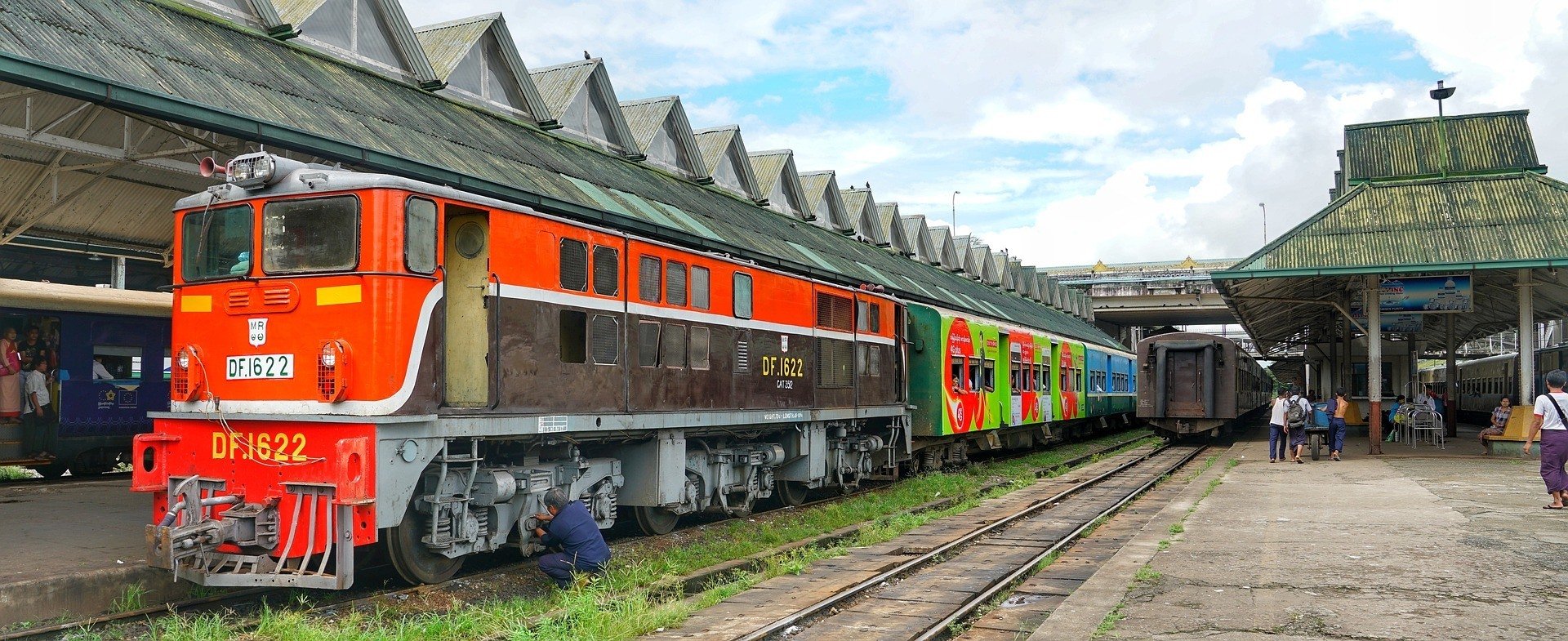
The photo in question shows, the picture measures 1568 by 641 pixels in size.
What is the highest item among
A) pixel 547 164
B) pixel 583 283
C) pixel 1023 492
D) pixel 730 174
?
pixel 730 174

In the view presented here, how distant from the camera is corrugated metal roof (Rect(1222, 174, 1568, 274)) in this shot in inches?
884

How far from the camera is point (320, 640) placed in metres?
7.24

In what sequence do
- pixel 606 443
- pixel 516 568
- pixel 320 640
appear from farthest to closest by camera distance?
pixel 606 443, pixel 516 568, pixel 320 640

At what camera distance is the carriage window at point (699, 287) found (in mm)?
12500

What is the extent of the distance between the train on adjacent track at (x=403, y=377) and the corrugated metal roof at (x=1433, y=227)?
16583mm

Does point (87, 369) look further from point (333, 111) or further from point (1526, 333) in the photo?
point (1526, 333)

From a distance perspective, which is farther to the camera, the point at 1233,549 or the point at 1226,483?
the point at 1226,483

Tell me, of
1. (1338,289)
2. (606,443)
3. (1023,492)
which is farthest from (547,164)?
(1338,289)

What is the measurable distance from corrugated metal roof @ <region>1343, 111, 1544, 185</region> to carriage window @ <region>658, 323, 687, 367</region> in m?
20.9

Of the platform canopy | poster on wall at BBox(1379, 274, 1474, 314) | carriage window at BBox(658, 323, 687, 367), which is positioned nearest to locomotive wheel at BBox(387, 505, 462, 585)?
carriage window at BBox(658, 323, 687, 367)

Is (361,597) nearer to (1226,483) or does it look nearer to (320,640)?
(320,640)

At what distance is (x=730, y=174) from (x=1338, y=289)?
56.2ft

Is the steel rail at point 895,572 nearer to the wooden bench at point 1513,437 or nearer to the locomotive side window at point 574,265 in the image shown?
the locomotive side window at point 574,265

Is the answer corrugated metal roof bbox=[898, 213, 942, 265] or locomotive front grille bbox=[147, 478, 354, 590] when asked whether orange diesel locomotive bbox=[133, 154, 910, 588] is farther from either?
corrugated metal roof bbox=[898, 213, 942, 265]
